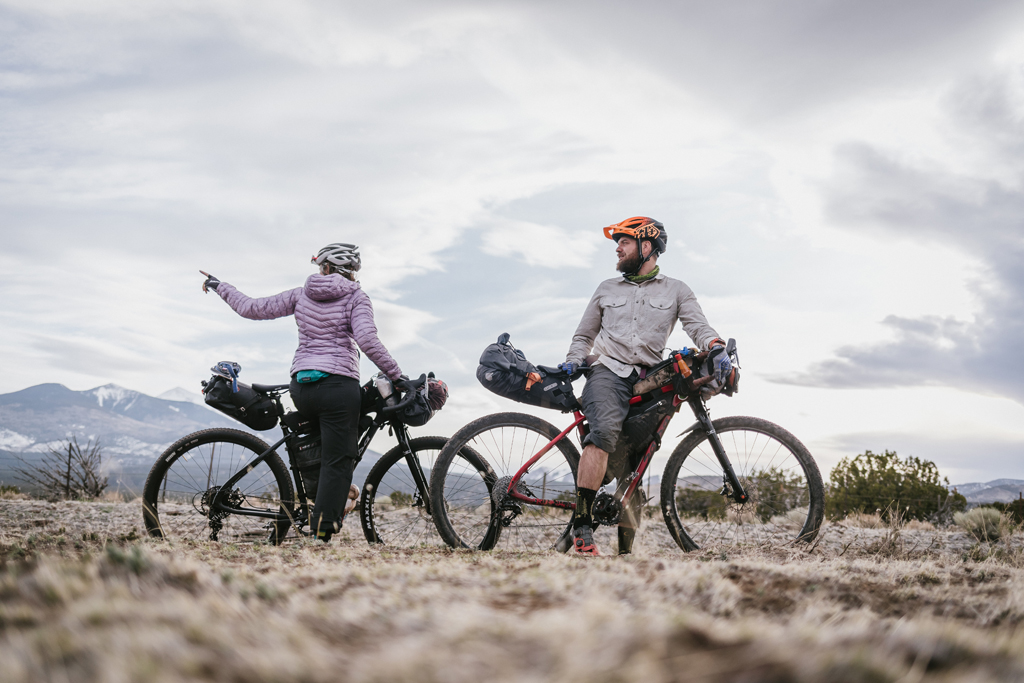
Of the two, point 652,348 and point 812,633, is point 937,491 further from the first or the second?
point 812,633

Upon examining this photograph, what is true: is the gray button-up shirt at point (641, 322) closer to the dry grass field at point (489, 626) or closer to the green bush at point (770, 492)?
the green bush at point (770, 492)

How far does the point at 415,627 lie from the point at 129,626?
68cm

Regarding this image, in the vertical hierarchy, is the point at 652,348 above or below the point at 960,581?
above

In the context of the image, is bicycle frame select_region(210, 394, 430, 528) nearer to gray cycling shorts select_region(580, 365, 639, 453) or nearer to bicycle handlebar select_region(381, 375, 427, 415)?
bicycle handlebar select_region(381, 375, 427, 415)

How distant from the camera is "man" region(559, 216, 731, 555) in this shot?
4797 millimetres

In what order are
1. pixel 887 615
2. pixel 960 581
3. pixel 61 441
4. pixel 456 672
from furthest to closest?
pixel 61 441 → pixel 960 581 → pixel 887 615 → pixel 456 672

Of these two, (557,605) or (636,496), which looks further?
(636,496)

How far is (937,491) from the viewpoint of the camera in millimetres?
17031

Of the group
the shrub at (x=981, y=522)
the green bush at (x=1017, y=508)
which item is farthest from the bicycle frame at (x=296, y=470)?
the green bush at (x=1017, y=508)

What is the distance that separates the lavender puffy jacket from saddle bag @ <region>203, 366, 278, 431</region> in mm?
606

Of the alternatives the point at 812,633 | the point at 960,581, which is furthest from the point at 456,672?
the point at 960,581

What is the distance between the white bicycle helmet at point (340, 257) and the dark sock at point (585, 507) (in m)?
2.64

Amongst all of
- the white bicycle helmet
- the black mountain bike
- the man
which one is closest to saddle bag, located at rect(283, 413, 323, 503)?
the black mountain bike

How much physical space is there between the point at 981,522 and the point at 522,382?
27.9 ft
